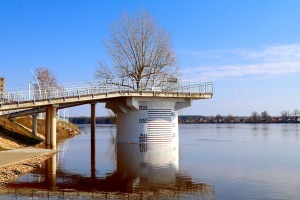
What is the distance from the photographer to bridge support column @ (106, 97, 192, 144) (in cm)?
4284

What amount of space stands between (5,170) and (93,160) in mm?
8416

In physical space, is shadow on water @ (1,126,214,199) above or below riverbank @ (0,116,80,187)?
below

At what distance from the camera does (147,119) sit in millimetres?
42844

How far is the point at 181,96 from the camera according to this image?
44188mm

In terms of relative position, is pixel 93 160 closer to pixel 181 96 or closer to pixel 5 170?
pixel 5 170

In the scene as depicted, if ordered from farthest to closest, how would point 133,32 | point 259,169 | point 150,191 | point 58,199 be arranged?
point 133,32 → point 259,169 → point 150,191 → point 58,199

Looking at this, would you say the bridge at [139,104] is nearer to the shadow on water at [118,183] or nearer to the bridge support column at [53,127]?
the bridge support column at [53,127]

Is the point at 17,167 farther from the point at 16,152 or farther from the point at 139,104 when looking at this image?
the point at 139,104

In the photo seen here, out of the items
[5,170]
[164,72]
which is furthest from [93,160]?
[164,72]

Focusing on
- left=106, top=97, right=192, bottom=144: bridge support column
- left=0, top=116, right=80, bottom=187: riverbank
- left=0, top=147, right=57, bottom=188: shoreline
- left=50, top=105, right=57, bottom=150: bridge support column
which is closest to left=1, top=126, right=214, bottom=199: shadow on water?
left=0, top=147, right=57, bottom=188: shoreline

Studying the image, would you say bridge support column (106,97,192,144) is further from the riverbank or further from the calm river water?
the calm river water

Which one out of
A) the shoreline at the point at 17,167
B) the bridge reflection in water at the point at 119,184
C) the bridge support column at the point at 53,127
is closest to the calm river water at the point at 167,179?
the bridge reflection in water at the point at 119,184

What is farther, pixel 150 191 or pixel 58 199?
pixel 150 191

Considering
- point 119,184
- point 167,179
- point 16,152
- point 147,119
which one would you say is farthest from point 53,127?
point 119,184
